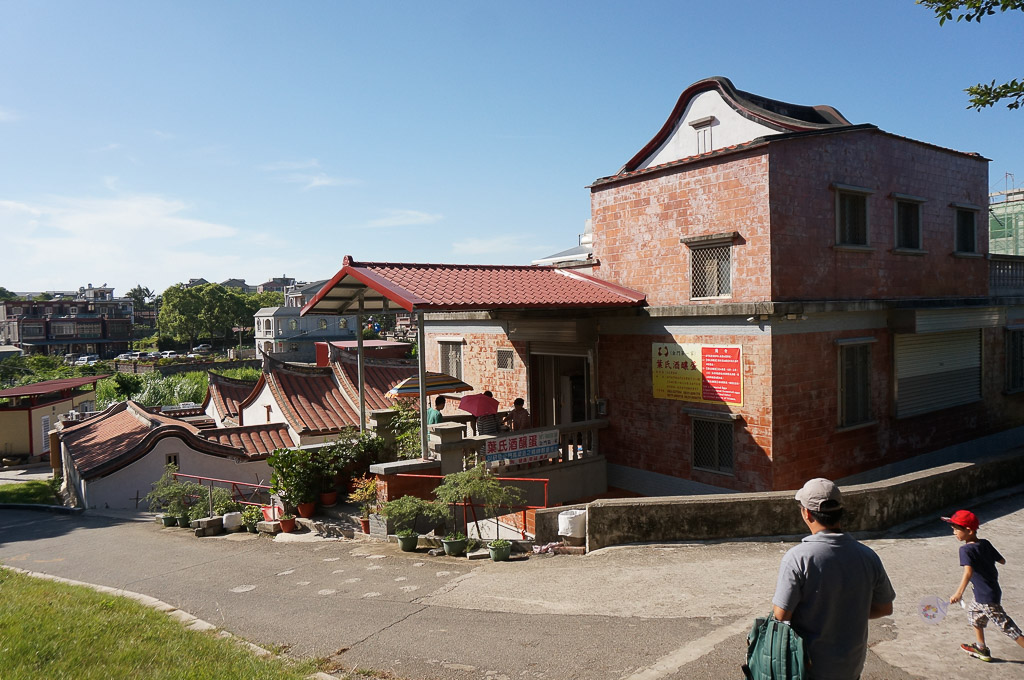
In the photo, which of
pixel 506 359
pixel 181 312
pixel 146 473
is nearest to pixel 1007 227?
pixel 506 359

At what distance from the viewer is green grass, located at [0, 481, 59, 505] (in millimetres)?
22188

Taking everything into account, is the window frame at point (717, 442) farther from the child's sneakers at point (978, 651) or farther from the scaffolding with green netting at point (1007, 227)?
the scaffolding with green netting at point (1007, 227)

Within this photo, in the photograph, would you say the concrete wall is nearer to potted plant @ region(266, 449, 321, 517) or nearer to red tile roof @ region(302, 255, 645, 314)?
red tile roof @ region(302, 255, 645, 314)

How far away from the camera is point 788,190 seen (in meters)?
11.6

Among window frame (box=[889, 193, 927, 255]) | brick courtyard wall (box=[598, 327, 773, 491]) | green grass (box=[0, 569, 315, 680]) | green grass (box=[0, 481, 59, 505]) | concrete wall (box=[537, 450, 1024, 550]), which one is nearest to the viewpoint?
green grass (box=[0, 569, 315, 680])

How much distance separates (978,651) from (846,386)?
293 inches

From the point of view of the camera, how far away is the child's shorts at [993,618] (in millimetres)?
5574

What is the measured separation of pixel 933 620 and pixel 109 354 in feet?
363

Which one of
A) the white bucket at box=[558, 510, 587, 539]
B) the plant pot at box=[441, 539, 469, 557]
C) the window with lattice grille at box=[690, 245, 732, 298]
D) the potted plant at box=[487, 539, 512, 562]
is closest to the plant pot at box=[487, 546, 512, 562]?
the potted plant at box=[487, 539, 512, 562]

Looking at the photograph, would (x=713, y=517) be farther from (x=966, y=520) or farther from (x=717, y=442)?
(x=966, y=520)

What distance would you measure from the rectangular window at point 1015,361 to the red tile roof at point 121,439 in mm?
20716

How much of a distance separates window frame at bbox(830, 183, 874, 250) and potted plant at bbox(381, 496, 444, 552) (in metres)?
8.36

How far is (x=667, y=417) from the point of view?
42.3ft

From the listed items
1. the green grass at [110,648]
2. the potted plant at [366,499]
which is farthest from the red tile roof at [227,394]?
the green grass at [110,648]
